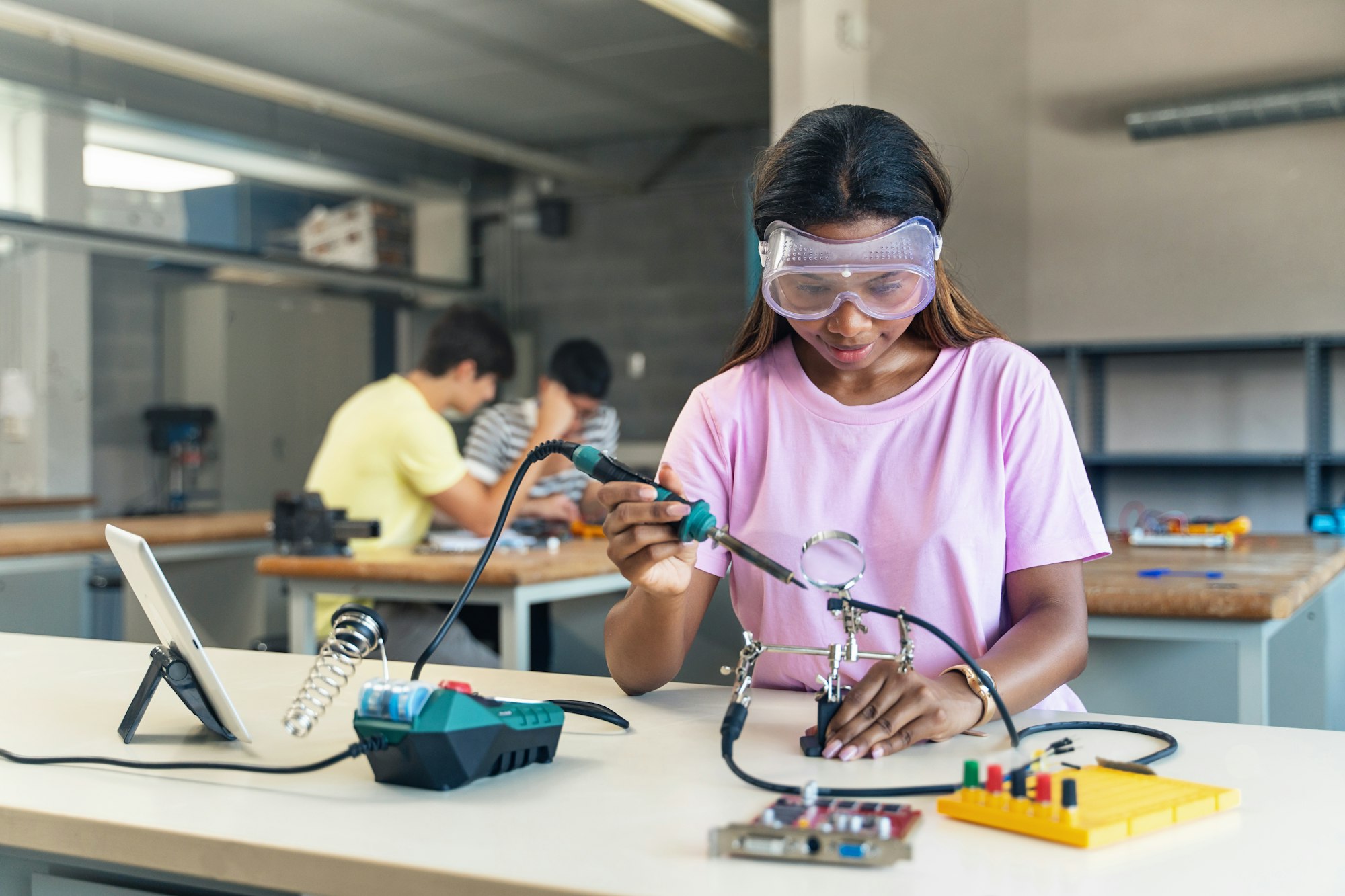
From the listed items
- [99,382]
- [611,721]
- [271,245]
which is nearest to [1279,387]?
[611,721]

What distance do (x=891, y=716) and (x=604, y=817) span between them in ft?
0.99

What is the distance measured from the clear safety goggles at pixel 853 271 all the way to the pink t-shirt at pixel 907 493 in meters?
0.18

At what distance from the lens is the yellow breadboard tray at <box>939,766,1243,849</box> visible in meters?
0.77

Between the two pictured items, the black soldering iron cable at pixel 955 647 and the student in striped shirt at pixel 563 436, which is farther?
the student in striped shirt at pixel 563 436

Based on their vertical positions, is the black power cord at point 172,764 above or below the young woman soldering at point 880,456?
below

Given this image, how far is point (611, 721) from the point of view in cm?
117

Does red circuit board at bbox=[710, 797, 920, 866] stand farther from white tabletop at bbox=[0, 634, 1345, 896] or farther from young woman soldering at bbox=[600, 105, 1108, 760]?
young woman soldering at bbox=[600, 105, 1108, 760]

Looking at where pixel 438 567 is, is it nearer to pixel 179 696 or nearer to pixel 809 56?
pixel 179 696

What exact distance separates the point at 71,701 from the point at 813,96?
14.3 ft

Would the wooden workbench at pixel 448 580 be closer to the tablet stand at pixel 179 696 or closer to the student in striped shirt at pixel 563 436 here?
the student in striped shirt at pixel 563 436

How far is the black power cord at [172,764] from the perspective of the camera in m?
0.99

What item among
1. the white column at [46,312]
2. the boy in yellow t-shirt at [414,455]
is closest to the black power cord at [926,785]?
the boy in yellow t-shirt at [414,455]

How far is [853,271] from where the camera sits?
1207 mm

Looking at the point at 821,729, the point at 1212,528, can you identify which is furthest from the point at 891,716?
the point at 1212,528
